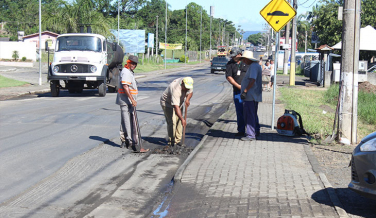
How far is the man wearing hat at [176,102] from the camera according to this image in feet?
29.5

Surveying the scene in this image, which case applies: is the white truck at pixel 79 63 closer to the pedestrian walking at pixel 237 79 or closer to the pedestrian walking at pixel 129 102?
the pedestrian walking at pixel 237 79

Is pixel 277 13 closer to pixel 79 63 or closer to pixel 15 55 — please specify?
pixel 79 63

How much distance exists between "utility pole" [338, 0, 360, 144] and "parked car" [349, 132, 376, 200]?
422 centimetres

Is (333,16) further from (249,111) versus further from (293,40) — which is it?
(249,111)

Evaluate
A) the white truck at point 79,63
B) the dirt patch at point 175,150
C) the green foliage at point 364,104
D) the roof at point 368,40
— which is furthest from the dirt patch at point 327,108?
the roof at point 368,40

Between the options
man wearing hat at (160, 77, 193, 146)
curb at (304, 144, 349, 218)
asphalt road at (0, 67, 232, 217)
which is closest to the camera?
curb at (304, 144, 349, 218)

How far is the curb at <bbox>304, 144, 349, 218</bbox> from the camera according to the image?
542 cm

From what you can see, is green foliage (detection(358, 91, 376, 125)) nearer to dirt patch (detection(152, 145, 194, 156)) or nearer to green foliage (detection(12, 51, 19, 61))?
dirt patch (detection(152, 145, 194, 156))

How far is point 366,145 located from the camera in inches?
219

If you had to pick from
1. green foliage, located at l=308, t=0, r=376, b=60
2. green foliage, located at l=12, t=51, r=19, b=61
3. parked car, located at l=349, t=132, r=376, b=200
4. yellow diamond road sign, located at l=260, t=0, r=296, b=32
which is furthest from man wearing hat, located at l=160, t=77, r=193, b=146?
green foliage, located at l=12, t=51, r=19, b=61

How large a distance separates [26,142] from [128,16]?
95142 millimetres

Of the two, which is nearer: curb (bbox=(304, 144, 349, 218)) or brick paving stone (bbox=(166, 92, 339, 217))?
curb (bbox=(304, 144, 349, 218))

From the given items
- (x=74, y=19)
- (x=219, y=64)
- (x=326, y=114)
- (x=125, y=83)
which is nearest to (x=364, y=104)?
(x=326, y=114)

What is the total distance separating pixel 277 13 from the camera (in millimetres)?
11570
